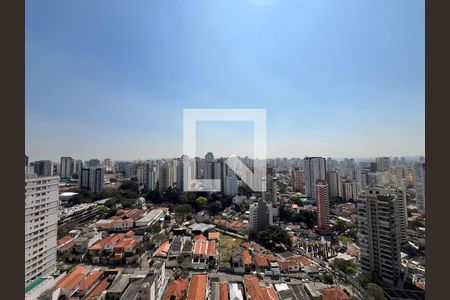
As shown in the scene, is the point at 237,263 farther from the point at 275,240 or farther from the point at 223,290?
the point at 275,240

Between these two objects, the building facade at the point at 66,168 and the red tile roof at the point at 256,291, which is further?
the building facade at the point at 66,168

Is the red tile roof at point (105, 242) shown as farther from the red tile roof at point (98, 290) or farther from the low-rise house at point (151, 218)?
the red tile roof at point (98, 290)

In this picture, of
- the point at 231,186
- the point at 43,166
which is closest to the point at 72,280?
the point at 231,186

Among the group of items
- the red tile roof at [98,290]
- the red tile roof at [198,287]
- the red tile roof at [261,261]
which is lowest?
the red tile roof at [261,261]

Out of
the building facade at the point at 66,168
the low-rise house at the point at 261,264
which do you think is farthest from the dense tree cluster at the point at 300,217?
the building facade at the point at 66,168

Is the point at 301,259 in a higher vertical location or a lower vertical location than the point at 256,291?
lower

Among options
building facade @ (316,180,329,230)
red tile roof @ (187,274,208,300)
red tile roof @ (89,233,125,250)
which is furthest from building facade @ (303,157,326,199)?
red tile roof @ (89,233,125,250)

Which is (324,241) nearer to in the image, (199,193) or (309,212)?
(309,212)
